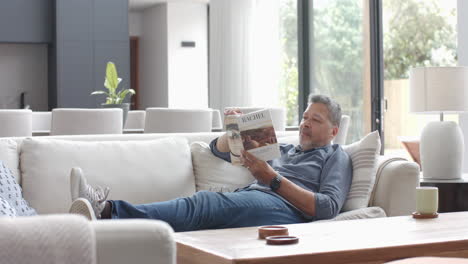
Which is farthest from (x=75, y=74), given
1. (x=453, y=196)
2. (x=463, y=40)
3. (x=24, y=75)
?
(x=453, y=196)

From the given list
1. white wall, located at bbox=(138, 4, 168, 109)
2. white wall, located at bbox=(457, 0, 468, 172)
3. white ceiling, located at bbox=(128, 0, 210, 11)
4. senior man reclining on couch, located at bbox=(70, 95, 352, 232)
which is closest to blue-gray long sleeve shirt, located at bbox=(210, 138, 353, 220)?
senior man reclining on couch, located at bbox=(70, 95, 352, 232)

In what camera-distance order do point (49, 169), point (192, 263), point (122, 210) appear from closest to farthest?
point (192, 263)
point (122, 210)
point (49, 169)

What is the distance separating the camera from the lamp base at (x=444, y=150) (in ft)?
14.0

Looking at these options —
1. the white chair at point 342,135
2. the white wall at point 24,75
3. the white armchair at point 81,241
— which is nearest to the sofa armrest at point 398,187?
the white chair at point 342,135

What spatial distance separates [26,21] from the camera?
1027 centimetres

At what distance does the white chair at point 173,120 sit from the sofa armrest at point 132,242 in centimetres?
360

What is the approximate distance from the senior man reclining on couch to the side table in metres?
1.07

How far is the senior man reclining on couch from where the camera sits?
2924 millimetres

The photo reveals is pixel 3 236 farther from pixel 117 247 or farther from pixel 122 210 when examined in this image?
pixel 122 210

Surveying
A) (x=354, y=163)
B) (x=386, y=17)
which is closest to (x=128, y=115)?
(x=354, y=163)

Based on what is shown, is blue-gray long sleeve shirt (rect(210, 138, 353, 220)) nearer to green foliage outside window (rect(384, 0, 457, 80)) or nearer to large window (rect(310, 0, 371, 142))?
large window (rect(310, 0, 371, 142))

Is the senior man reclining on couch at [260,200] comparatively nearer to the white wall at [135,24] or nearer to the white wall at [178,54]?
the white wall at [178,54]

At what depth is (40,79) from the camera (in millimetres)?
10953

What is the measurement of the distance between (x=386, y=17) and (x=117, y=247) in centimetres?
872
